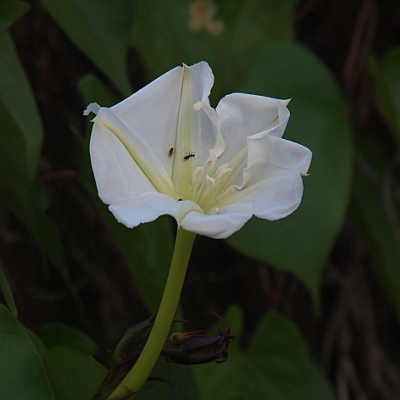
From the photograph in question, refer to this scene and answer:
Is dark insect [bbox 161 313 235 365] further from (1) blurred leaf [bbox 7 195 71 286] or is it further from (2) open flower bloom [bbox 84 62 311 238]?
(1) blurred leaf [bbox 7 195 71 286]

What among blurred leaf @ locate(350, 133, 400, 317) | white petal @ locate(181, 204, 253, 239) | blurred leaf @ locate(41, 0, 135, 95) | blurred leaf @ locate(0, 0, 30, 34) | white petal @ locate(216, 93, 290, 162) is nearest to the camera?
white petal @ locate(181, 204, 253, 239)

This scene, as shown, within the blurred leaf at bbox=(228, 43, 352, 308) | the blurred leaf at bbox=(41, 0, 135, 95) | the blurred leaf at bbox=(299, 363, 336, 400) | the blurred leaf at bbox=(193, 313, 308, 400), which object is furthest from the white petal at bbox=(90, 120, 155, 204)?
the blurred leaf at bbox=(299, 363, 336, 400)

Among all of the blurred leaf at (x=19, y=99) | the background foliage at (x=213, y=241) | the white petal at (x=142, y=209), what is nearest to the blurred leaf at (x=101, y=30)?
the background foliage at (x=213, y=241)

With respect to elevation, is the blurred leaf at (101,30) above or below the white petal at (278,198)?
above

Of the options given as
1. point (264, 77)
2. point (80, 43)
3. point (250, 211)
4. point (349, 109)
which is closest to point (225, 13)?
point (264, 77)

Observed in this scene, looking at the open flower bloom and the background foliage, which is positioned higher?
the open flower bloom

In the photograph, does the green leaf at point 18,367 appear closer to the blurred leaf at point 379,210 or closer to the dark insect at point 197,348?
the dark insect at point 197,348

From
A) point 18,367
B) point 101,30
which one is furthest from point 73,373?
point 101,30
